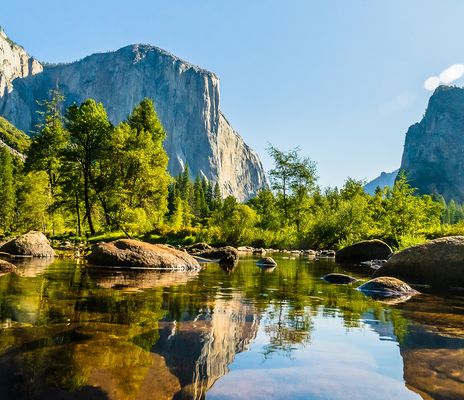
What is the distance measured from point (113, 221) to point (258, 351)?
28.5m

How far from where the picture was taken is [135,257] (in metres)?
15.9

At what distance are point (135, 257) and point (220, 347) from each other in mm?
11565

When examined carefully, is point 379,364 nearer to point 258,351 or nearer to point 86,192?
point 258,351

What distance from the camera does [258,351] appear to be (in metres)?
4.84

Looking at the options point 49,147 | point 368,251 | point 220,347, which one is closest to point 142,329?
point 220,347

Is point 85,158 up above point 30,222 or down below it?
above

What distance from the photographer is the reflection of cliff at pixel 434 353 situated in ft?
12.4

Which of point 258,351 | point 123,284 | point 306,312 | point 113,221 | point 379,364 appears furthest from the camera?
point 113,221

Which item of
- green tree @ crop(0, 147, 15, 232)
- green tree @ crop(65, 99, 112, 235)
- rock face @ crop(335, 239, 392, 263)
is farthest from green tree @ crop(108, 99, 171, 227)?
green tree @ crop(0, 147, 15, 232)

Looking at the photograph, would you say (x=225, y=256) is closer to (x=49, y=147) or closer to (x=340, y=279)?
(x=340, y=279)

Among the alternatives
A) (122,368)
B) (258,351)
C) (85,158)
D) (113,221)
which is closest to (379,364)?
(258,351)

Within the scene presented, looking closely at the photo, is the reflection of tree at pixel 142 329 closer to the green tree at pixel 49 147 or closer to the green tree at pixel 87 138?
the green tree at pixel 87 138

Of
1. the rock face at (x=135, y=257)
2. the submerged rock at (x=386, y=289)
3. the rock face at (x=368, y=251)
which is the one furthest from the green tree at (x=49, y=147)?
the submerged rock at (x=386, y=289)

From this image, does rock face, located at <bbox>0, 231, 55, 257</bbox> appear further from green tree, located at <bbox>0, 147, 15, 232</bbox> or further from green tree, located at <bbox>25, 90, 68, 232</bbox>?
green tree, located at <bbox>0, 147, 15, 232</bbox>
